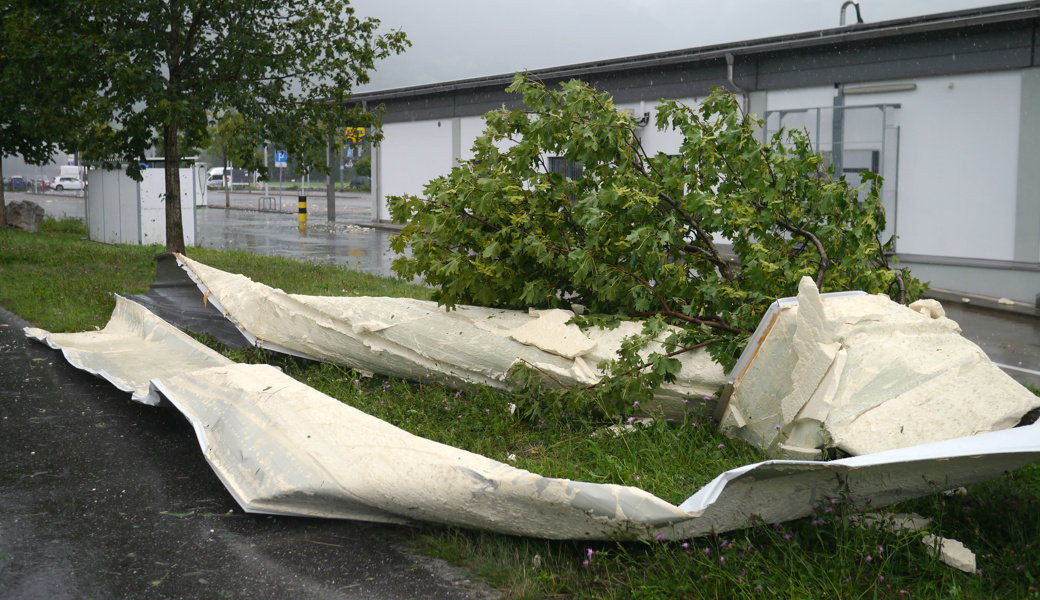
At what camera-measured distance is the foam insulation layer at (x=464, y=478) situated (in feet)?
9.80

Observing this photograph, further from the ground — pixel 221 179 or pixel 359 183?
pixel 221 179

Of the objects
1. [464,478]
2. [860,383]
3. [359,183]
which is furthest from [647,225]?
[359,183]

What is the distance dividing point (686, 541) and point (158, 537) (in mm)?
2145

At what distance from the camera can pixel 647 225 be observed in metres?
4.92

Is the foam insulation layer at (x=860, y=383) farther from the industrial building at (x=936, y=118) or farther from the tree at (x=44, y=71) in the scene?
the tree at (x=44, y=71)

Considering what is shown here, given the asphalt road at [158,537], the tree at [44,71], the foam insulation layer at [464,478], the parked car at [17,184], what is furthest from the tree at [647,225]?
the parked car at [17,184]

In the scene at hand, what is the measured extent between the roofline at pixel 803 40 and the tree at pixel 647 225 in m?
9.57

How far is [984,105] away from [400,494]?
1332cm

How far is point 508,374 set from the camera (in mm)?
4992

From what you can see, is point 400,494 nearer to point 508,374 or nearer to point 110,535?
point 110,535

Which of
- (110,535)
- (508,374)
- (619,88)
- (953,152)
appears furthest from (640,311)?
(619,88)

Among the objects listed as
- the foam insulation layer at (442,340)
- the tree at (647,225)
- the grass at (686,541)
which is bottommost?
the grass at (686,541)

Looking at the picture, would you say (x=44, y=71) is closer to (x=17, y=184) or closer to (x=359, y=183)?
(x=17, y=184)

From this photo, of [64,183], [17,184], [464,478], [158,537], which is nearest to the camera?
[464,478]
